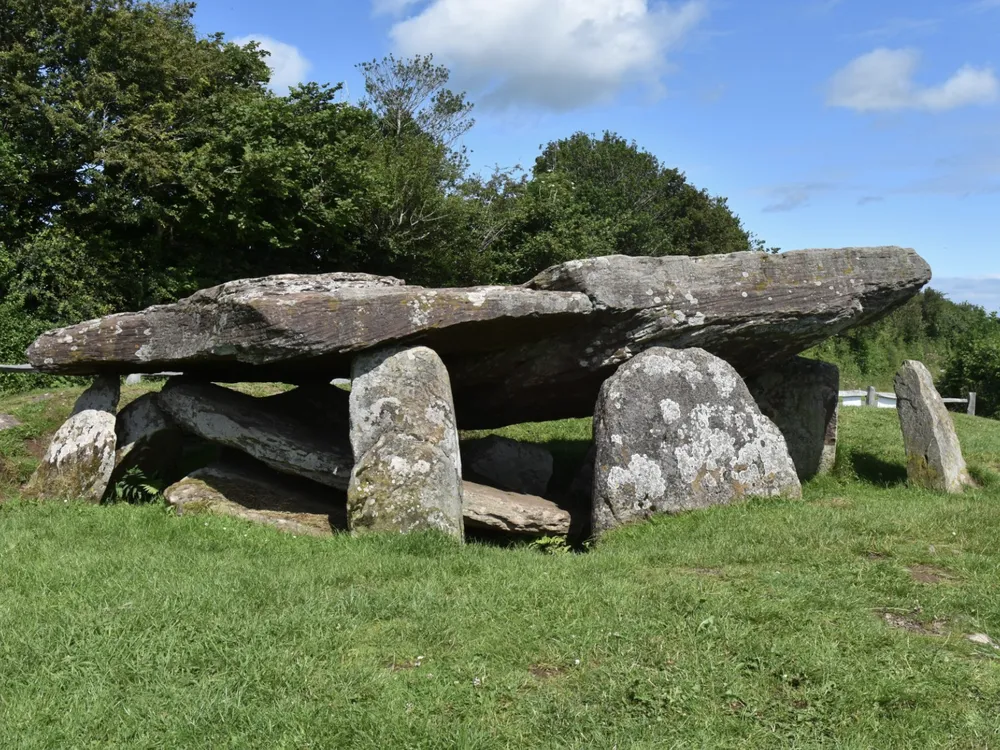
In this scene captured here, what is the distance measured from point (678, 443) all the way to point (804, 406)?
3894mm

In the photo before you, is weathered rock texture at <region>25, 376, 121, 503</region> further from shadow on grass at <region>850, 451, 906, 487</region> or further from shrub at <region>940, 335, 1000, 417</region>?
shrub at <region>940, 335, 1000, 417</region>

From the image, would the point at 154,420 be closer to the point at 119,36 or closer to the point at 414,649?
the point at 414,649

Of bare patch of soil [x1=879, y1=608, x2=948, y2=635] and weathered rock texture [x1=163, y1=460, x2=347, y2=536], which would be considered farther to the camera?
weathered rock texture [x1=163, y1=460, x2=347, y2=536]

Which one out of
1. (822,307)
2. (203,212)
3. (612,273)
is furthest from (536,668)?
(203,212)

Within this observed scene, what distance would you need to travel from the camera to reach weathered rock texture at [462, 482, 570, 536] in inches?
387

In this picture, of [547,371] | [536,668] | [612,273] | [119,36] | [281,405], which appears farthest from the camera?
[119,36]

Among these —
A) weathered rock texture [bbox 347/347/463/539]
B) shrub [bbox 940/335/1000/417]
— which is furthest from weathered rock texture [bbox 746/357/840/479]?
shrub [bbox 940/335/1000/417]

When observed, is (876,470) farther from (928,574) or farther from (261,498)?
(261,498)

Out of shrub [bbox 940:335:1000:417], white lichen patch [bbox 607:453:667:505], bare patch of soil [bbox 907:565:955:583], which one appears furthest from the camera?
shrub [bbox 940:335:1000:417]

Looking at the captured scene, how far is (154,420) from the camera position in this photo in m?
11.4

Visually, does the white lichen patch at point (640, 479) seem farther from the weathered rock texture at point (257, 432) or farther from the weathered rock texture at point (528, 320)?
the weathered rock texture at point (257, 432)

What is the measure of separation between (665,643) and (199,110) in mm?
23975

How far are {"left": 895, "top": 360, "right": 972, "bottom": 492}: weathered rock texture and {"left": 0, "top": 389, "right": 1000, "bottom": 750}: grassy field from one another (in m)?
3.04

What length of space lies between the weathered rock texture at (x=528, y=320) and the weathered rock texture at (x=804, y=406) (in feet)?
2.81
